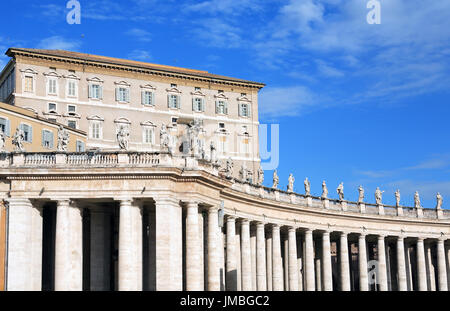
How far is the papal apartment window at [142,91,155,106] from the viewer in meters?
129

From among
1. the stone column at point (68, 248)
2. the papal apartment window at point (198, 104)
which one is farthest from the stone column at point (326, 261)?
the stone column at point (68, 248)

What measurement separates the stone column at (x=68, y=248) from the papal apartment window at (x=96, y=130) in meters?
55.1

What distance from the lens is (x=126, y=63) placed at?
420ft

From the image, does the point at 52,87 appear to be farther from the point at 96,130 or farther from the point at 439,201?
the point at 439,201

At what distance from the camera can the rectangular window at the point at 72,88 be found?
12306 centimetres

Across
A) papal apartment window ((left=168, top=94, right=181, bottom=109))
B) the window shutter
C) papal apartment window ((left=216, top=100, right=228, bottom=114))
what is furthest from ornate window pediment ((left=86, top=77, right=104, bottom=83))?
the window shutter

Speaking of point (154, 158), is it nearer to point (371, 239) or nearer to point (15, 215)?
point (15, 215)

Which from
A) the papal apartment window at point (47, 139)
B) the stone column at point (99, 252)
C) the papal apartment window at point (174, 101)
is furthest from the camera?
the papal apartment window at point (174, 101)

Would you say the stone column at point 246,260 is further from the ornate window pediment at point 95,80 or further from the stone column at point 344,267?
the ornate window pediment at point 95,80

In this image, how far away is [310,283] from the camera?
322 ft

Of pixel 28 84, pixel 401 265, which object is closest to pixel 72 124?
pixel 28 84

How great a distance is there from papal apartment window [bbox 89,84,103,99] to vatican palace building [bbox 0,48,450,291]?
0.21 m

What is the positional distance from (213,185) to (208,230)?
3.97 meters
